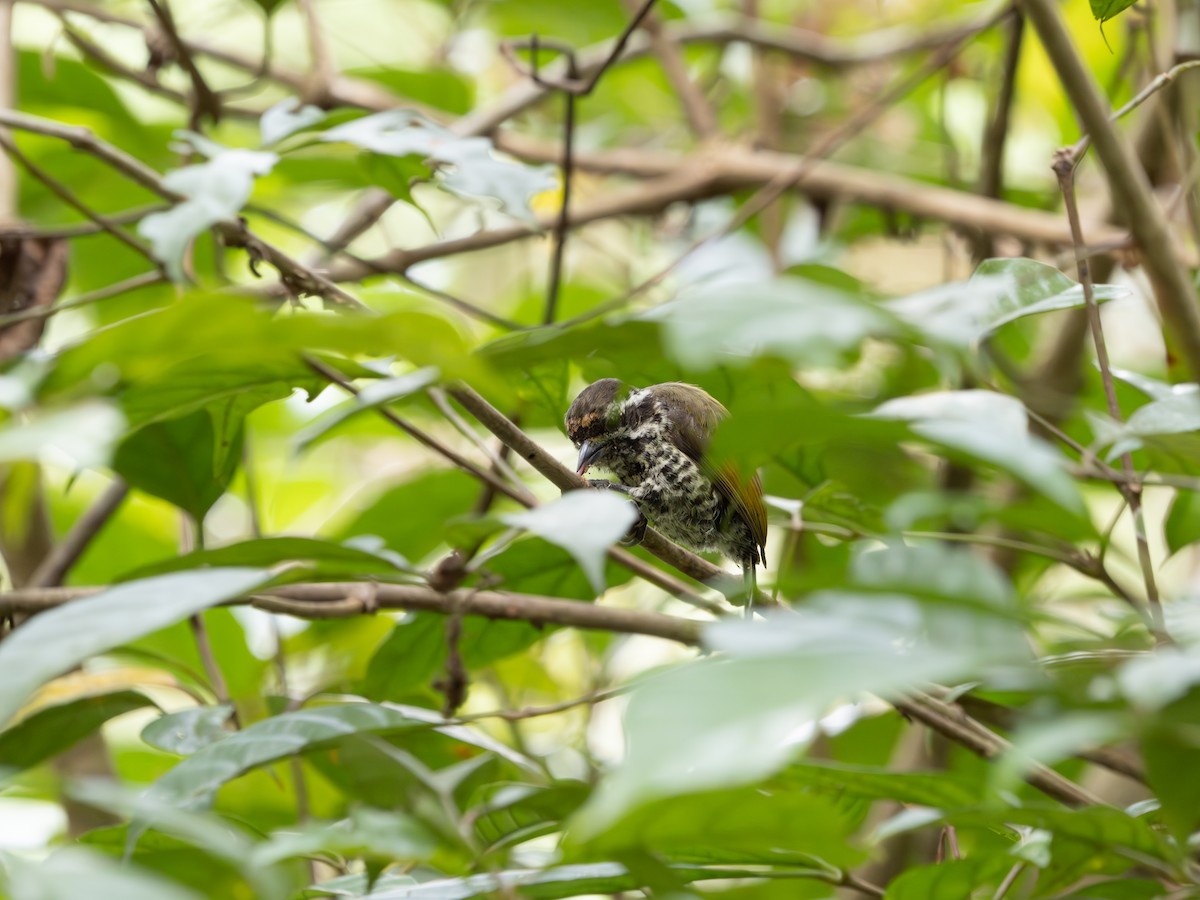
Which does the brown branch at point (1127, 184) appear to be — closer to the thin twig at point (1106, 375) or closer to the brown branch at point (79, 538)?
the thin twig at point (1106, 375)

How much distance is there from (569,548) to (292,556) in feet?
1.45

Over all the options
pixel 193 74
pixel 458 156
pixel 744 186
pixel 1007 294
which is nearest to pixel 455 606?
pixel 458 156

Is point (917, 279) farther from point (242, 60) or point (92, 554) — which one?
point (92, 554)

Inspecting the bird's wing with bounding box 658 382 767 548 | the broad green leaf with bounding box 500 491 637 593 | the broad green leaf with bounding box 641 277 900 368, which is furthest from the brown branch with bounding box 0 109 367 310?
the bird's wing with bounding box 658 382 767 548

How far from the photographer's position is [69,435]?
1.98ft

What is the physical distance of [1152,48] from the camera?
6.22 ft

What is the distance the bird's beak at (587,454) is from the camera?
6.74 feet

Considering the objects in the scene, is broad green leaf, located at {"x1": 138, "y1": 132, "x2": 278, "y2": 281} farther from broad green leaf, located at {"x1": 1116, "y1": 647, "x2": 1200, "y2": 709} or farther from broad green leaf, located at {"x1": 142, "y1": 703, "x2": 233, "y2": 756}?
broad green leaf, located at {"x1": 1116, "y1": 647, "x2": 1200, "y2": 709}

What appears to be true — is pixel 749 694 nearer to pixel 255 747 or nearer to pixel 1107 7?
pixel 255 747

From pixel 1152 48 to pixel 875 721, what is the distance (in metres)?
1.15

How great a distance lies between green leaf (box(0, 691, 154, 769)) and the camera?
4.38ft

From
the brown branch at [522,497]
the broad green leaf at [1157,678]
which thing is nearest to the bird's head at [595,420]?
the brown branch at [522,497]

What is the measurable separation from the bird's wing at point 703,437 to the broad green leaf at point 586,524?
1273mm

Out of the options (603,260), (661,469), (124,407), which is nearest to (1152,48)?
(661,469)
